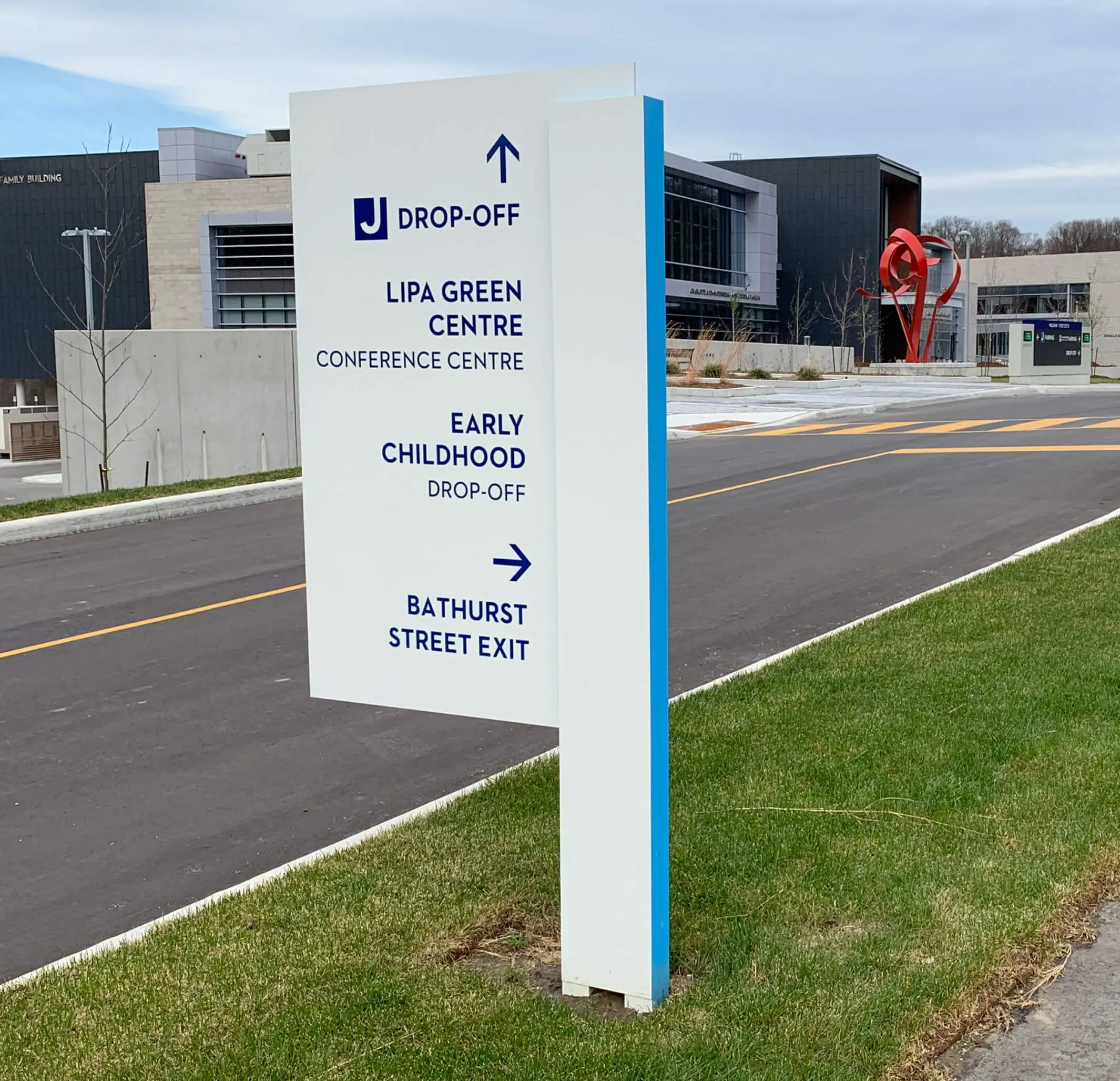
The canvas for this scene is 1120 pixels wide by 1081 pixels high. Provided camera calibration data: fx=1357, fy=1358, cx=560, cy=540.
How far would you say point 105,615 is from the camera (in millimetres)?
10461

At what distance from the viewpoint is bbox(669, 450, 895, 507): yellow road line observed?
668 inches

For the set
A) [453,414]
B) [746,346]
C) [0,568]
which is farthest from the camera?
[746,346]

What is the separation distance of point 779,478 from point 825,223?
61.6m

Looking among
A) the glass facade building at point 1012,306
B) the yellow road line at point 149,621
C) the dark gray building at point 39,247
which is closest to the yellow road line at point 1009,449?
the yellow road line at point 149,621

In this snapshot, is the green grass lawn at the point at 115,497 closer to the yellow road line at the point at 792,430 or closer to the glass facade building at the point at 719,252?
the yellow road line at the point at 792,430

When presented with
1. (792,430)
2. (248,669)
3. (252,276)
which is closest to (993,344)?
(252,276)

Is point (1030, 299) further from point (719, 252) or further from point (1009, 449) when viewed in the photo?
point (1009, 449)

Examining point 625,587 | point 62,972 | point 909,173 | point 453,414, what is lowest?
point 62,972

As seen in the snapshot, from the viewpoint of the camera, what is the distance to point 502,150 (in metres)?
4.00

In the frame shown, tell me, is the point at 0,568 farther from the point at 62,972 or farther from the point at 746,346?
the point at 746,346

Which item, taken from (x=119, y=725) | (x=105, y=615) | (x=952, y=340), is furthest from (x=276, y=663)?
(x=952, y=340)

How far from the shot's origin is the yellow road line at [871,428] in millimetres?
27062

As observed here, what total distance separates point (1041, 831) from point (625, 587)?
222 centimetres

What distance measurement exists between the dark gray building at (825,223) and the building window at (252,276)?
28.8 meters
